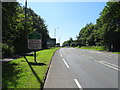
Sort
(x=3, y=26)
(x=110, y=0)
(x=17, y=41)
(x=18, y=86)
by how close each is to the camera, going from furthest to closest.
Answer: (x=110, y=0) → (x=17, y=41) → (x=3, y=26) → (x=18, y=86)

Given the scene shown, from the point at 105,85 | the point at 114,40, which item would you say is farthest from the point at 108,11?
the point at 105,85

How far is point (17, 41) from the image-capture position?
3130 cm

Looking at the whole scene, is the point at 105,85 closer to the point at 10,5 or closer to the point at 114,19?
the point at 10,5

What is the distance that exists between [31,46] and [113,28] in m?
35.3

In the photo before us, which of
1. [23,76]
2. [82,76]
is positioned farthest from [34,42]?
[82,76]

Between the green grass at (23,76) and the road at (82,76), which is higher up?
the green grass at (23,76)

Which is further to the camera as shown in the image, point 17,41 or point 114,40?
point 114,40

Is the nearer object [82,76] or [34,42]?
[82,76]

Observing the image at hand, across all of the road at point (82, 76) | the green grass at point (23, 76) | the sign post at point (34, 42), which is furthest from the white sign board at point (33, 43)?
the green grass at point (23, 76)

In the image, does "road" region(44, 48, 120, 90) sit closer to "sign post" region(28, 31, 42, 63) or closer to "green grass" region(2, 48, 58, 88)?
"green grass" region(2, 48, 58, 88)

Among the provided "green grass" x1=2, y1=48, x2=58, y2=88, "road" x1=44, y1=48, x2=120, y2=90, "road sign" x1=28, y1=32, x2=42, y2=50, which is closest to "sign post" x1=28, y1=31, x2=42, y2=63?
"road sign" x1=28, y1=32, x2=42, y2=50

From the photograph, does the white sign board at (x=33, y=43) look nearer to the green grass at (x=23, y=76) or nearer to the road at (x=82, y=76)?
the road at (x=82, y=76)

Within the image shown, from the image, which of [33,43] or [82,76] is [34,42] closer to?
[33,43]

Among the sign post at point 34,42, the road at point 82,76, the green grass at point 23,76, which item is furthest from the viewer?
the sign post at point 34,42
